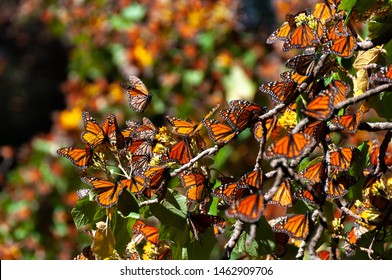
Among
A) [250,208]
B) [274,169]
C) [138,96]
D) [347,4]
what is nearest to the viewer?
[250,208]

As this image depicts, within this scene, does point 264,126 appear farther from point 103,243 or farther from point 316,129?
point 103,243

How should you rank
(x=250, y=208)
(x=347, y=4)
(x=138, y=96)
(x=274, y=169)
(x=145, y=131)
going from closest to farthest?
(x=250, y=208)
(x=274, y=169)
(x=347, y=4)
(x=145, y=131)
(x=138, y=96)

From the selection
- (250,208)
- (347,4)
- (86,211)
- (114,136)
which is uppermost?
(347,4)

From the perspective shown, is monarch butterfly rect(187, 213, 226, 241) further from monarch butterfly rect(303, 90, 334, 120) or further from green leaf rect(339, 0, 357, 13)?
green leaf rect(339, 0, 357, 13)

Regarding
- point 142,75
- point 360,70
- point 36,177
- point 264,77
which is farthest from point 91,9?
point 360,70

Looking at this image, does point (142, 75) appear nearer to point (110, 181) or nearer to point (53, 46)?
point (110, 181)

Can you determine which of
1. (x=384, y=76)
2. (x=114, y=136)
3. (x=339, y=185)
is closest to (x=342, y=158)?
(x=339, y=185)
